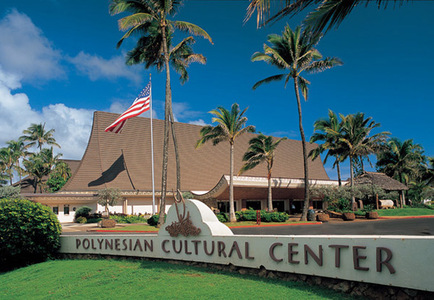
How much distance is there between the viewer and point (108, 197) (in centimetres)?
3550

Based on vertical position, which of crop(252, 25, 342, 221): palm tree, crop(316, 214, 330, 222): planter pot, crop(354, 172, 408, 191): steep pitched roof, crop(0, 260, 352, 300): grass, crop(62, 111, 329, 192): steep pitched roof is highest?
crop(252, 25, 342, 221): palm tree

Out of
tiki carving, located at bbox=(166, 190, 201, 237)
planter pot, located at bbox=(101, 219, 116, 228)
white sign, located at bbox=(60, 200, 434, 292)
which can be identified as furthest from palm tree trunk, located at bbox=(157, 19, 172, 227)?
tiki carving, located at bbox=(166, 190, 201, 237)

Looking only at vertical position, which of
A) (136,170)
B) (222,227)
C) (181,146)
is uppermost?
(181,146)

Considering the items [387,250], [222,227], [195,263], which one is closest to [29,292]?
[195,263]

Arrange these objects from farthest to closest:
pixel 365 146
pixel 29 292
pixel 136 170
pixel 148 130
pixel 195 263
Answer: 1. pixel 148 130
2. pixel 136 170
3. pixel 365 146
4. pixel 195 263
5. pixel 29 292

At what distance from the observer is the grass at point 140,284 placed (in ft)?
21.5

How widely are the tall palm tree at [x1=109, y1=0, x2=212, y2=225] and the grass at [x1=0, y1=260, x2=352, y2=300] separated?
1263 cm

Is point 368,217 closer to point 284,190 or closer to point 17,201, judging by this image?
point 284,190

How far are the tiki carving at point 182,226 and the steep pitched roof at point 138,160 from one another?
31737mm

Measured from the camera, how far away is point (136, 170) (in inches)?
1690

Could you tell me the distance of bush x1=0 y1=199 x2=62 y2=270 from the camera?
1189 cm

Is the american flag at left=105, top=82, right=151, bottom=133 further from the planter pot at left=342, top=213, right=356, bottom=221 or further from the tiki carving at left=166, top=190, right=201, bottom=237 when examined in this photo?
the tiki carving at left=166, top=190, right=201, bottom=237

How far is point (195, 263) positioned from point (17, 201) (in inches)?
299

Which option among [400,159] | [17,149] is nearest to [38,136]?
[17,149]
